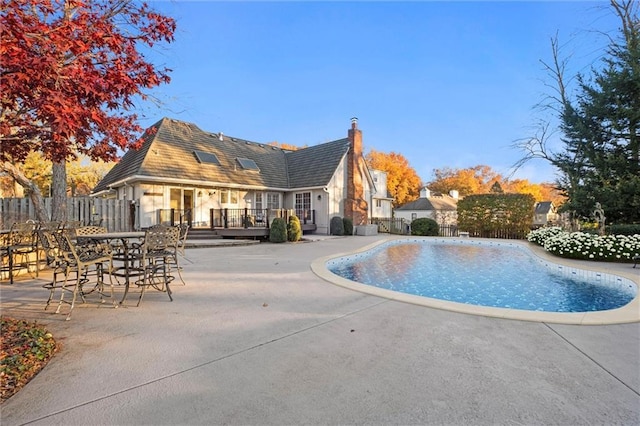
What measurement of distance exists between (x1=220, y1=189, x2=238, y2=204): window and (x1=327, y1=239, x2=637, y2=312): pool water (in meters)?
9.22

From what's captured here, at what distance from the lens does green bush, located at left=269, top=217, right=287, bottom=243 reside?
13.8 m

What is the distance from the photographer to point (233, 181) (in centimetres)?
1698

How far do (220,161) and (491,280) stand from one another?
15.2 meters

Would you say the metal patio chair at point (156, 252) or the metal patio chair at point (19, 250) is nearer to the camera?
the metal patio chair at point (156, 252)

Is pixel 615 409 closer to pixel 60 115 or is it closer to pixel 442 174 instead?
pixel 60 115

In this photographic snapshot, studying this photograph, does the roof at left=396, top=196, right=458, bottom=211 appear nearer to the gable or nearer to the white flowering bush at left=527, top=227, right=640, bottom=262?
the gable

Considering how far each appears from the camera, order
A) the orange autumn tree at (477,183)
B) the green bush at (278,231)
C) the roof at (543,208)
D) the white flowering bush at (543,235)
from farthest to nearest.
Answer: the orange autumn tree at (477,183) → the roof at (543,208) → the green bush at (278,231) → the white flowering bush at (543,235)

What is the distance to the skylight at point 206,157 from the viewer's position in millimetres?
16659

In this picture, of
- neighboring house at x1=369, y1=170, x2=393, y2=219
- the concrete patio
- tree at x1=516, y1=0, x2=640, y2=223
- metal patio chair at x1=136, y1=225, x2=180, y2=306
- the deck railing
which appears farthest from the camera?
neighboring house at x1=369, y1=170, x2=393, y2=219

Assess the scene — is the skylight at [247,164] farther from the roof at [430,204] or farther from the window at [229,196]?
the roof at [430,204]

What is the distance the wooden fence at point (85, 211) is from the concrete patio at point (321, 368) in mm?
10408

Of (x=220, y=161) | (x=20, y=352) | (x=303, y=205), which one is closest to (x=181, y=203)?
(x=220, y=161)

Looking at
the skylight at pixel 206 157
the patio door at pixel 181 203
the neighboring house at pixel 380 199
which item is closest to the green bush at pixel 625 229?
the neighboring house at pixel 380 199

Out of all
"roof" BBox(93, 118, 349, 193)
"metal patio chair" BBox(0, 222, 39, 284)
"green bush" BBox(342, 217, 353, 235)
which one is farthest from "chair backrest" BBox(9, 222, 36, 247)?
"green bush" BBox(342, 217, 353, 235)
